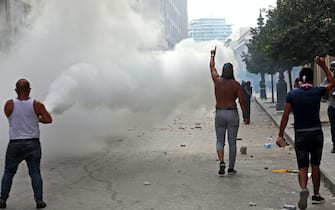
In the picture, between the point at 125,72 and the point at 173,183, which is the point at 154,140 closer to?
the point at 125,72

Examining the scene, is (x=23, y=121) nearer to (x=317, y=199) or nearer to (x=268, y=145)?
(x=317, y=199)

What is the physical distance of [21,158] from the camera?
7.48 meters

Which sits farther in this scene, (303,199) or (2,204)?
(2,204)

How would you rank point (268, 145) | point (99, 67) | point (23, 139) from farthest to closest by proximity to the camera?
point (268, 145)
point (99, 67)
point (23, 139)

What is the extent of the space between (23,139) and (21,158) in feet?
0.80

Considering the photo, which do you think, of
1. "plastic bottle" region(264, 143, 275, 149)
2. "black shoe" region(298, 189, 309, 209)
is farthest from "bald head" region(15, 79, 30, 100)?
"plastic bottle" region(264, 143, 275, 149)

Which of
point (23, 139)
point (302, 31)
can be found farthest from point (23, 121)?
point (302, 31)

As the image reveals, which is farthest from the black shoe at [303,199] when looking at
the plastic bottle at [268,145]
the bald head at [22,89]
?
the plastic bottle at [268,145]

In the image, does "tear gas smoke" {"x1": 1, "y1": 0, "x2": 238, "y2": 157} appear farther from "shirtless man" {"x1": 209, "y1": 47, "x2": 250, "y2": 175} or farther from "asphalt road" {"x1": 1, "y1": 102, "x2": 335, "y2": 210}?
A: "shirtless man" {"x1": 209, "y1": 47, "x2": 250, "y2": 175}

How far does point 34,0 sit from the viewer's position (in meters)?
14.7

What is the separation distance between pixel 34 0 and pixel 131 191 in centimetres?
770

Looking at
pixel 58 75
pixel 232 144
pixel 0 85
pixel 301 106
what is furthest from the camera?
pixel 0 85

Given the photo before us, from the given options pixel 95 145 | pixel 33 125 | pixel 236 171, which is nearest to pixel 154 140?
pixel 95 145

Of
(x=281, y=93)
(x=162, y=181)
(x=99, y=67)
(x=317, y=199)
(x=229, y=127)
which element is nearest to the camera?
(x=317, y=199)
